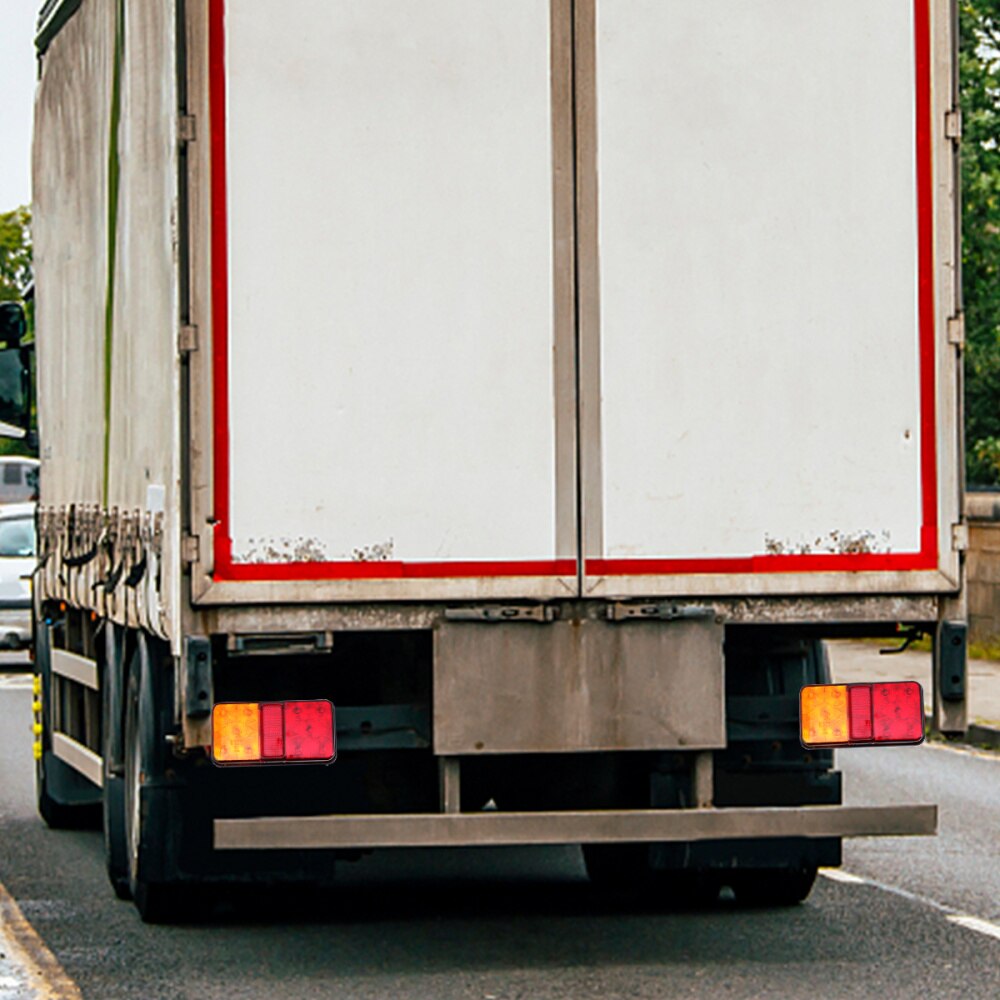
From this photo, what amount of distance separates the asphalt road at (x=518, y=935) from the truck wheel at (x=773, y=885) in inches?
3.8

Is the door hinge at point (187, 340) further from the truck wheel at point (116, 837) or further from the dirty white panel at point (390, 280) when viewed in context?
the truck wheel at point (116, 837)

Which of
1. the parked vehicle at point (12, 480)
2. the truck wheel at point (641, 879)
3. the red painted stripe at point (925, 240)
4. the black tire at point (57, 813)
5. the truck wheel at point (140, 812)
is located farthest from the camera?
the parked vehicle at point (12, 480)

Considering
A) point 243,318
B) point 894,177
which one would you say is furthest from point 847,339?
point 243,318

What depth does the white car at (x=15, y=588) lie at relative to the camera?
26203mm

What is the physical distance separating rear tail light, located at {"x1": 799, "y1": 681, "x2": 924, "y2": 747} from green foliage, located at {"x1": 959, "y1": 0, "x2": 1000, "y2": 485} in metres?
27.0

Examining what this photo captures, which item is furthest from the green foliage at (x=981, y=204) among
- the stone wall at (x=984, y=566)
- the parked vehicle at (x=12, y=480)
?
the parked vehicle at (x=12, y=480)

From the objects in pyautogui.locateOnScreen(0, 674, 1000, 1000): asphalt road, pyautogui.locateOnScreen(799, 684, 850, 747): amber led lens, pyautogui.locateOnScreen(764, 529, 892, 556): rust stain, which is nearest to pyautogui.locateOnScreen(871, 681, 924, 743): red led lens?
pyautogui.locateOnScreen(799, 684, 850, 747): amber led lens

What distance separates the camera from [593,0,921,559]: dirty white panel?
9.08 m

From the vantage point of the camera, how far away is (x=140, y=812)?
381 inches

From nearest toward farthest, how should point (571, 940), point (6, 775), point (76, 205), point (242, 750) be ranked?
1. point (242, 750)
2. point (571, 940)
3. point (76, 205)
4. point (6, 775)

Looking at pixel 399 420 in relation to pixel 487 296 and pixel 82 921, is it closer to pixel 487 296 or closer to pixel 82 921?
pixel 487 296

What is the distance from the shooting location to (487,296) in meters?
9.01

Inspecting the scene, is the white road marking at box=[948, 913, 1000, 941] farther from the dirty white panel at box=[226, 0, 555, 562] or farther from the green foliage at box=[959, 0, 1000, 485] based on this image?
the green foliage at box=[959, 0, 1000, 485]

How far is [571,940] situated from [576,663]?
132 centimetres
